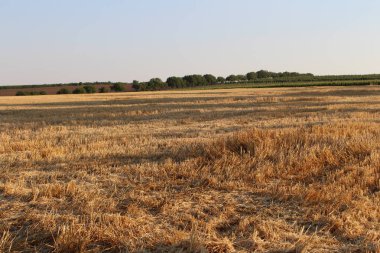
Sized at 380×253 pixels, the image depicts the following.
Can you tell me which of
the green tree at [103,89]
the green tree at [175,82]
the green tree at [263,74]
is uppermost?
the green tree at [263,74]

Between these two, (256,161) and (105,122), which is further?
(105,122)

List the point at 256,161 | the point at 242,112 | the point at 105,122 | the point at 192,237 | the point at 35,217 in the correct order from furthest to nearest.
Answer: the point at 242,112 < the point at 105,122 < the point at 256,161 < the point at 35,217 < the point at 192,237

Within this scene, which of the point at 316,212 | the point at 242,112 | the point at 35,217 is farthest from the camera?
the point at 242,112

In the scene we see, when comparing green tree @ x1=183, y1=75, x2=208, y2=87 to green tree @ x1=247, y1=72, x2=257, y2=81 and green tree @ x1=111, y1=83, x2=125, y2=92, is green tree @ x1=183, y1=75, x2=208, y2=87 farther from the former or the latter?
green tree @ x1=111, y1=83, x2=125, y2=92

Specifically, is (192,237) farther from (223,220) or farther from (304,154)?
(304,154)

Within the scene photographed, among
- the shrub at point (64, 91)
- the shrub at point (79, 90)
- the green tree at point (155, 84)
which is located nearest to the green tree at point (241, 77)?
the green tree at point (155, 84)

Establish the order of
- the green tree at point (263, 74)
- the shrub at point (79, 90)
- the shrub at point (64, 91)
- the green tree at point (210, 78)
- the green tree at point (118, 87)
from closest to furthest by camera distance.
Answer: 1. the shrub at point (64, 91)
2. the shrub at point (79, 90)
3. the green tree at point (118, 87)
4. the green tree at point (210, 78)
5. the green tree at point (263, 74)

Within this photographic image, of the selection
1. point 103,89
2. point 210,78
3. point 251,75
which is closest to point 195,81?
point 210,78

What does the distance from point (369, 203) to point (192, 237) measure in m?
2.72

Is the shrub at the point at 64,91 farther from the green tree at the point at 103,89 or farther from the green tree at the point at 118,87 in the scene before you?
the green tree at the point at 118,87

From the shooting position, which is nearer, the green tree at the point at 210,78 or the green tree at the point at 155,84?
the green tree at the point at 155,84

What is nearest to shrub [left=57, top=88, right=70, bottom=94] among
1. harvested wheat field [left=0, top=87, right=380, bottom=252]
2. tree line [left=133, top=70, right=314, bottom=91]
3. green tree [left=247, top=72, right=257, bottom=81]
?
tree line [left=133, top=70, right=314, bottom=91]

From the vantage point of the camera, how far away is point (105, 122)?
64.1 ft

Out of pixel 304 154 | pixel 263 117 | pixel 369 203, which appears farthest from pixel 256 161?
pixel 263 117
